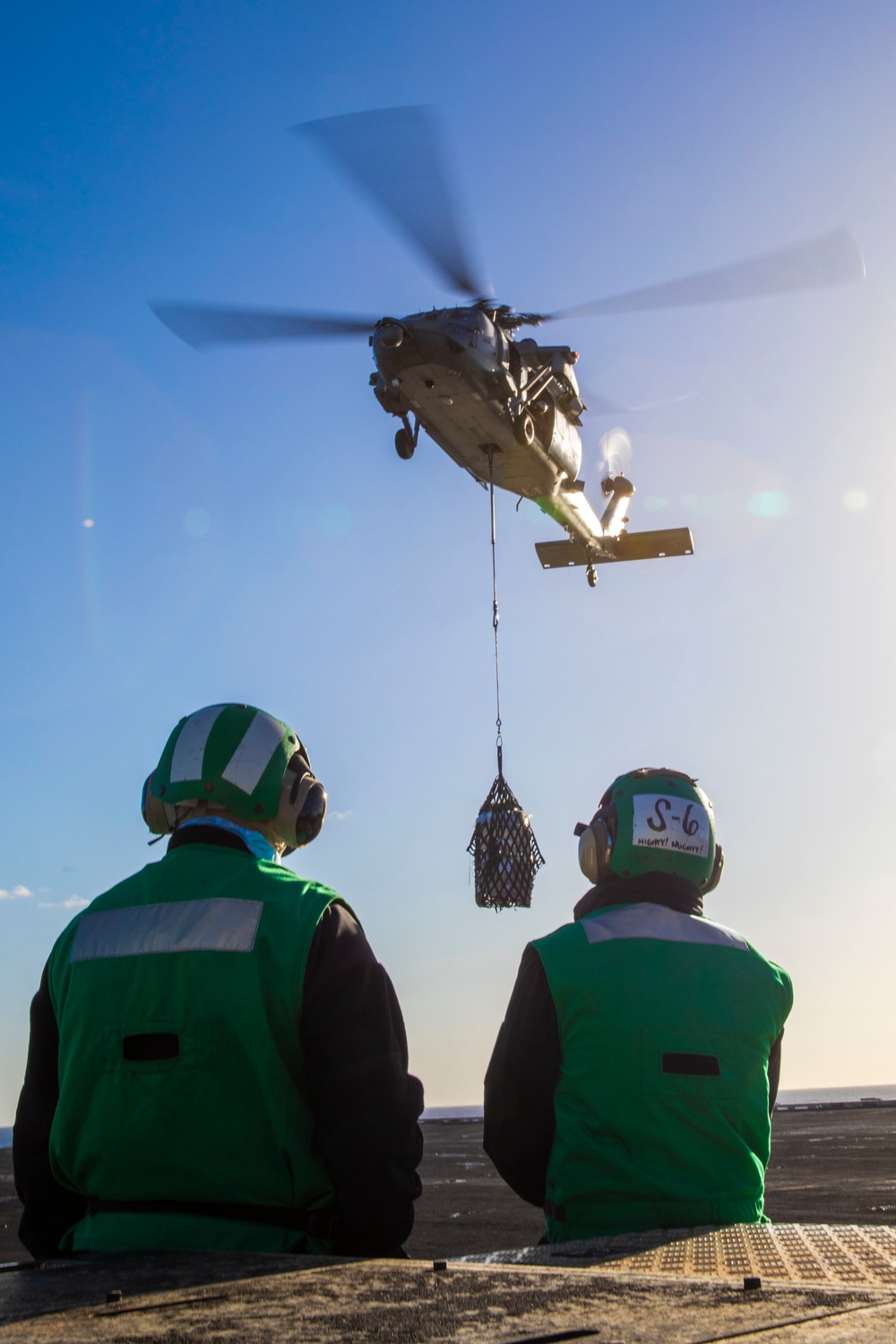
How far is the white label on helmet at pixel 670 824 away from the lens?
16.1 feet

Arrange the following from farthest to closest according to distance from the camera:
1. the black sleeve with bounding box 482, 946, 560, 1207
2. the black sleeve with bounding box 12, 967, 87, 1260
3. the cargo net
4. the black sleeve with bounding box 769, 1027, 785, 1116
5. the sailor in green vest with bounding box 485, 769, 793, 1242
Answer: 1. the cargo net
2. the black sleeve with bounding box 769, 1027, 785, 1116
3. the black sleeve with bounding box 482, 946, 560, 1207
4. the sailor in green vest with bounding box 485, 769, 793, 1242
5. the black sleeve with bounding box 12, 967, 87, 1260

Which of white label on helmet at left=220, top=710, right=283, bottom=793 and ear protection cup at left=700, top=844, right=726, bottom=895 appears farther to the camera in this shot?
ear protection cup at left=700, top=844, right=726, bottom=895

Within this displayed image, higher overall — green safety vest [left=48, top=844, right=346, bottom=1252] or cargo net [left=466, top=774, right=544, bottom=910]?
cargo net [left=466, top=774, right=544, bottom=910]

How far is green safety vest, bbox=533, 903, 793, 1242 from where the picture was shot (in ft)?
13.5

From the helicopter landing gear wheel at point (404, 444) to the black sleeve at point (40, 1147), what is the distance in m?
11.4

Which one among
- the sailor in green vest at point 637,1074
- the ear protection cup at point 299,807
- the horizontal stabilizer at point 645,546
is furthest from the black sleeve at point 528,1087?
the horizontal stabilizer at point 645,546

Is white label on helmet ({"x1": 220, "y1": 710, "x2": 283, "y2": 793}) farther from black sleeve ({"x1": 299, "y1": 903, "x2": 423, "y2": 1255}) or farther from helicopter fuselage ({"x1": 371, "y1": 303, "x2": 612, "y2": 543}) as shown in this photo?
helicopter fuselage ({"x1": 371, "y1": 303, "x2": 612, "y2": 543})

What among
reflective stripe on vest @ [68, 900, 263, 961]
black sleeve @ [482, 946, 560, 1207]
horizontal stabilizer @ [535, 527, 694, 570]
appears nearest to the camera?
reflective stripe on vest @ [68, 900, 263, 961]

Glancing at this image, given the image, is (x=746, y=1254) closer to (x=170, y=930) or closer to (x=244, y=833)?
(x=170, y=930)

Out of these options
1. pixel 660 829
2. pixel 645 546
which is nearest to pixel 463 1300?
pixel 660 829

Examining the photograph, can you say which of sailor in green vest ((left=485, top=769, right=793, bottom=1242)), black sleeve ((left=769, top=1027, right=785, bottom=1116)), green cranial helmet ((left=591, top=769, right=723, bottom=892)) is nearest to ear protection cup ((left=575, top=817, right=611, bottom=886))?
green cranial helmet ((left=591, top=769, right=723, bottom=892))

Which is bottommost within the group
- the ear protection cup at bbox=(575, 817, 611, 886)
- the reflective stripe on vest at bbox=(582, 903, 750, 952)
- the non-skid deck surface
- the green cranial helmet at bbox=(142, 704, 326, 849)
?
the non-skid deck surface

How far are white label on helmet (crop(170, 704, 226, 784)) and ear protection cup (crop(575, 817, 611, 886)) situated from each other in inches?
70.9

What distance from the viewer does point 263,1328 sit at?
5.92ft
